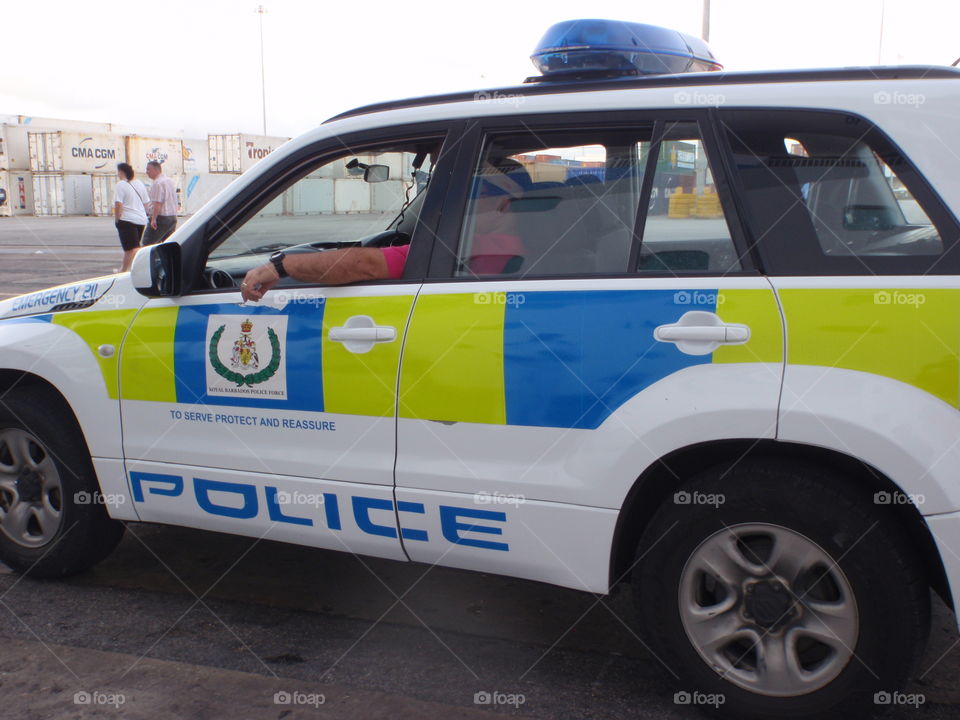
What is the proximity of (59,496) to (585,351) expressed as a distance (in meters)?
2.15

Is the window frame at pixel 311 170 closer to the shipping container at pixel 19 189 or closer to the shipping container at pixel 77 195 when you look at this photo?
the shipping container at pixel 77 195

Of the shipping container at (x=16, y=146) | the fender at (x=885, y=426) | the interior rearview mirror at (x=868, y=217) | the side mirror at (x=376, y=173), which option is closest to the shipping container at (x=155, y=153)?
the shipping container at (x=16, y=146)

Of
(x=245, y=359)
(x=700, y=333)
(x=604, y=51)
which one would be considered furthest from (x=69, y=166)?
(x=700, y=333)

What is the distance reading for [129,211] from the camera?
1316cm

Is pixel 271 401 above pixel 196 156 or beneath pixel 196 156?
beneath

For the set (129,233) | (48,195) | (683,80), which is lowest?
(48,195)

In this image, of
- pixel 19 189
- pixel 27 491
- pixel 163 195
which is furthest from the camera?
pixel 19 189

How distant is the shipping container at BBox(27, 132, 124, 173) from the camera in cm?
5031

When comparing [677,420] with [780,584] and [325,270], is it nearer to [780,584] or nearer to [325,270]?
[780,584]

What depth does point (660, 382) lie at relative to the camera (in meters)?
2.48

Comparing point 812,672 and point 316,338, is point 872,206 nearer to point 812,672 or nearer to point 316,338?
point 812,672

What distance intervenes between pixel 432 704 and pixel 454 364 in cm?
98

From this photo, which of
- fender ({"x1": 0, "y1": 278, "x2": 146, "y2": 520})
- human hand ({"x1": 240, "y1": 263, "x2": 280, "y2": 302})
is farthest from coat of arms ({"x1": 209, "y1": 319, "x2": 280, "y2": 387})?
fender ({"x1": 0, "y1": 278, "x2": 146, "y2": 520})

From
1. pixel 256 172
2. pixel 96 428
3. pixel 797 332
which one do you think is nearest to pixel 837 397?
pixel 797 332
